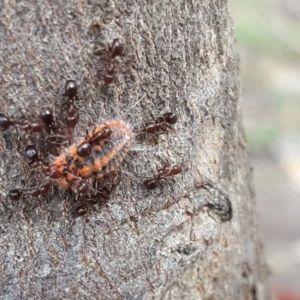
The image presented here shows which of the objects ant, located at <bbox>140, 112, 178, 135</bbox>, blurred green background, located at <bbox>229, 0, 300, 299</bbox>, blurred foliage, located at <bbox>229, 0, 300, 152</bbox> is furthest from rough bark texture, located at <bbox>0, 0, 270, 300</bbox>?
blurred foliage, located at <bbox>229, 0, 300, 152</bbox>

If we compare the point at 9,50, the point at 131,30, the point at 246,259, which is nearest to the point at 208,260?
the point at 246,259

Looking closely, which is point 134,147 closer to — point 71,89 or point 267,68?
point 71,89

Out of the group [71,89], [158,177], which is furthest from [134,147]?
[71,89]

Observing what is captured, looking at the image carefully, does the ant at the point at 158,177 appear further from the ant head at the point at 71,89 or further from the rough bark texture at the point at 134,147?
the ant head at the point at 71,89

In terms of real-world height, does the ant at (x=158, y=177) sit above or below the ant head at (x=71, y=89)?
below

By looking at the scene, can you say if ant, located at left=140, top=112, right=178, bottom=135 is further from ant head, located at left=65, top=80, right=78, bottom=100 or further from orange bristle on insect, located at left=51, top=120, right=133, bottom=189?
ant head, located at left=65, top=80, right=78, bottom=100

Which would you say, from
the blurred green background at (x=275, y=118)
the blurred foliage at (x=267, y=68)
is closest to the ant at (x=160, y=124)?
the blurred green background at (x=275, y=118)
